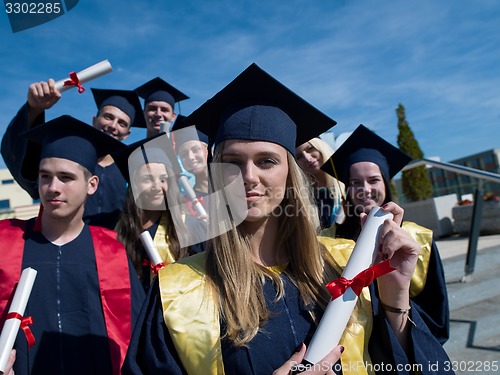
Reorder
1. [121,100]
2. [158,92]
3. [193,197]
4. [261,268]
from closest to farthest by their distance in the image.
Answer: [261,268] < [193,197] < [121,100] < [158,92]

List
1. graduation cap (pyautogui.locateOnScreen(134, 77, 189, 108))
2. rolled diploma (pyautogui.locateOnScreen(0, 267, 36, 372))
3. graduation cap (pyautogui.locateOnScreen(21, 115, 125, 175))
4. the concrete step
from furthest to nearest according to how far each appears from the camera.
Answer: graduation cap (pyautogui.locateOnScreen(134, 77, 189, 108))
the concrete step
graduation cap (pyautogui.locateOnScreen(21, 115, 125, 175))
rolled diploma (pyautogui.locateOnScreen(0, 267, 36, 372))

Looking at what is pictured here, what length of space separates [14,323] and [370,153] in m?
2.54

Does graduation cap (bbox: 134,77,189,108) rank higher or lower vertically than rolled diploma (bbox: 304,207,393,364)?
higher

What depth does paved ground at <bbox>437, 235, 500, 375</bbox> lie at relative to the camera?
3.94 metres

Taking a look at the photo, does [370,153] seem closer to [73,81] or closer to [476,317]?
[73,81]

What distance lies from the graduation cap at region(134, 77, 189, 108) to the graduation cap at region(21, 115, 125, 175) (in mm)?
2735

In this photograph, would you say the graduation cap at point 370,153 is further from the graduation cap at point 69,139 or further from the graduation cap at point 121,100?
the graduation cap at point 121,100

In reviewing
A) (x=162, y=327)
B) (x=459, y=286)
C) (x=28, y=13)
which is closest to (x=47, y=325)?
(x=162, y=327)

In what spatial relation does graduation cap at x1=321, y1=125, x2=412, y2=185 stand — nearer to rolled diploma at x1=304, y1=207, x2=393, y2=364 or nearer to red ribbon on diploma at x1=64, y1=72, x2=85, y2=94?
rolled diploma at x1=304, y1=207, x2=393, y2=364

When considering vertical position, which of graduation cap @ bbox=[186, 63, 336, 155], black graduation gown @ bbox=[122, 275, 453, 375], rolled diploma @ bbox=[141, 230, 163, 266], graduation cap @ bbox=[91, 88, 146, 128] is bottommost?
black graduation gown @ bbox=[122, 275, 453, 375]

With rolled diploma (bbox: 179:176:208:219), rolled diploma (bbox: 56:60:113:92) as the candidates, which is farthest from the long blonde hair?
rolled diploma (bbox: 179:176:208:219)

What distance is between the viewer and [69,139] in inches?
110

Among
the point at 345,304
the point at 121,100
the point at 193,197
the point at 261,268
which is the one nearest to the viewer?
the point at 345,304

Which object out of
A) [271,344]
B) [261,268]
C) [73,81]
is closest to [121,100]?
[73,81]
